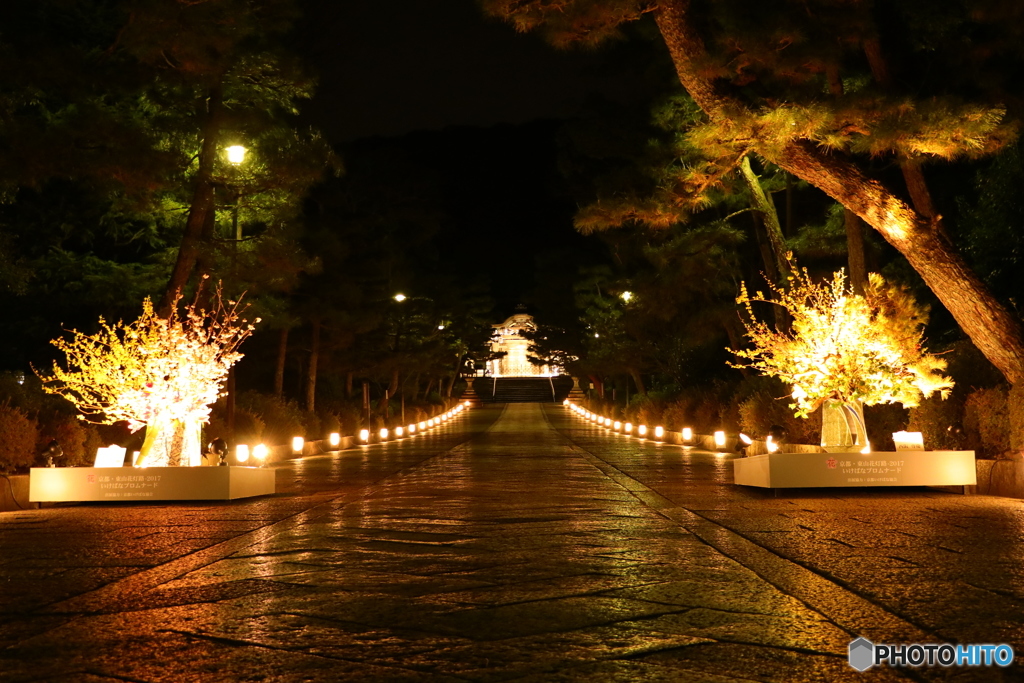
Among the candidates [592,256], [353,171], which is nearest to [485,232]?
[592,256]

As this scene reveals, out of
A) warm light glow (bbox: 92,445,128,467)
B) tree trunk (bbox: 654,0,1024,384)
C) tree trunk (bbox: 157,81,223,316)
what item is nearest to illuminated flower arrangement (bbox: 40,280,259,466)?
warm light glow (bbox: 92,445,128,467)

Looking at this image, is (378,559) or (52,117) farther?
(52,117)

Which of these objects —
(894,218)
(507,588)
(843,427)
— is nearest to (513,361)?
(843,427)

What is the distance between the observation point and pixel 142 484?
14.0 m

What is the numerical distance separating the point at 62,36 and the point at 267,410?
1286 centimetres

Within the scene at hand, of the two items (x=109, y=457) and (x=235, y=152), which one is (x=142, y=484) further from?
(x=235, y=152)

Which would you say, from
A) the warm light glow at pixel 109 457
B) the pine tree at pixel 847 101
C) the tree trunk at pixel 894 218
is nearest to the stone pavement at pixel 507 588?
the warm light glow at pixel 109 457

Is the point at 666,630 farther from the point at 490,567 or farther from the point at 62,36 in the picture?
the point at 62,36

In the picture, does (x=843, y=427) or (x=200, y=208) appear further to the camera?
(x=200, y=208)

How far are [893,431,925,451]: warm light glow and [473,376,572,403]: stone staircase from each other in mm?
91323

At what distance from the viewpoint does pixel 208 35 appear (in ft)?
55.9

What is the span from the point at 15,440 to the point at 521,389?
338ft

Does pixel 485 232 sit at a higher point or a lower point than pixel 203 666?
higher

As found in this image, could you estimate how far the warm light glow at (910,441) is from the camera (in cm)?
1527
